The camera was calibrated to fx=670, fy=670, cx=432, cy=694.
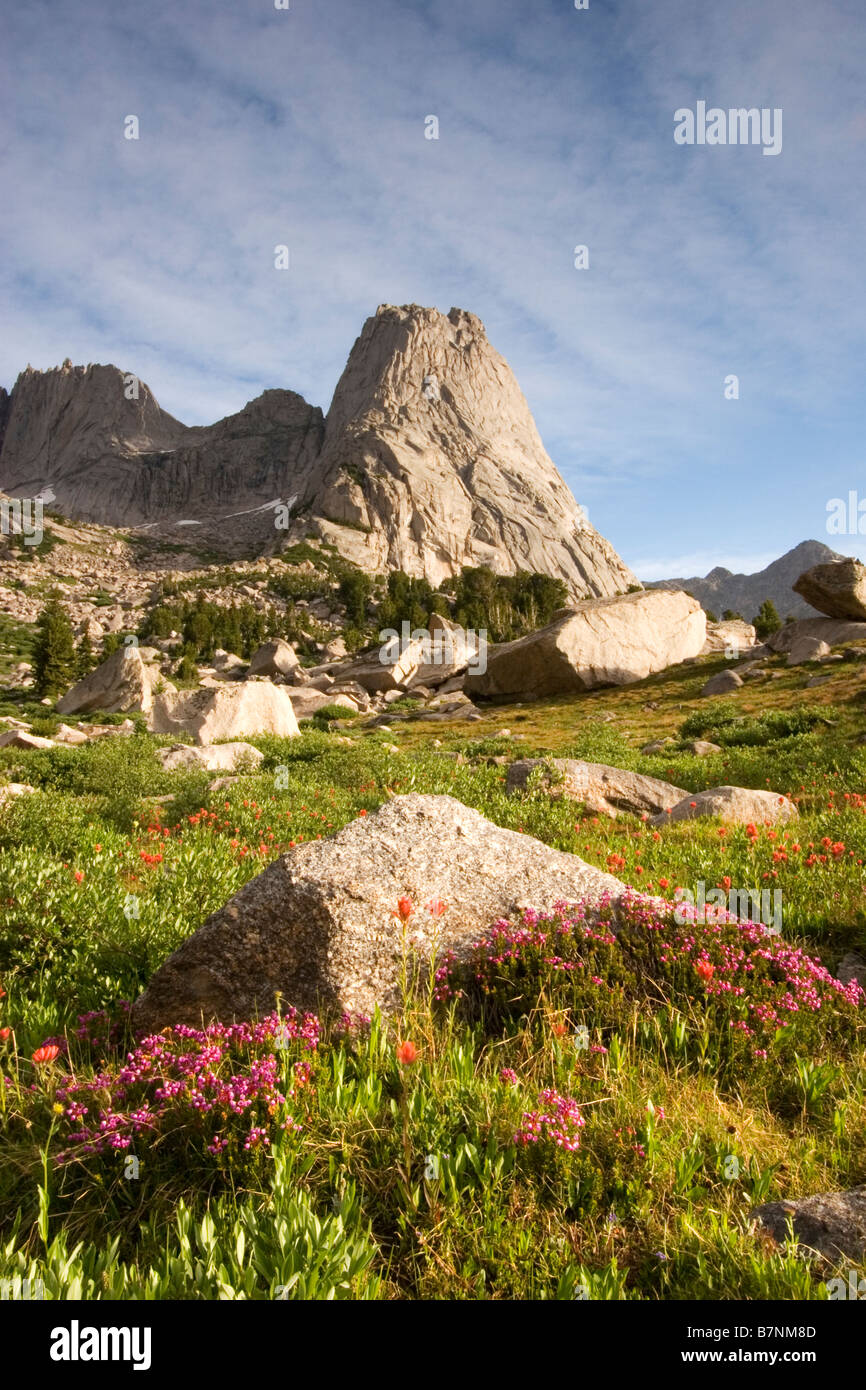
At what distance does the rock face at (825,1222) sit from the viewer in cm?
254

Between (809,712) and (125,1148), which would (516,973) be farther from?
(809,712)

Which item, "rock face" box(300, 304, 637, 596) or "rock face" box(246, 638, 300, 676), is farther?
"rock face" box(300, 304, 637, 596)

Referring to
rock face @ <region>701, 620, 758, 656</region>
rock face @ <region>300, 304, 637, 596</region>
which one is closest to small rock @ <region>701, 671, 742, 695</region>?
rock face @ <region>701, 620, 758, 656</region>

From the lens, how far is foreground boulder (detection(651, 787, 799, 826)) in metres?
10.8

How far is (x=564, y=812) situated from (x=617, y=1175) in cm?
872

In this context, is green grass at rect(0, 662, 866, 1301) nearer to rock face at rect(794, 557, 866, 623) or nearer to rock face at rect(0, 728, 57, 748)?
rock face at rect(0, 728, 57, 748)

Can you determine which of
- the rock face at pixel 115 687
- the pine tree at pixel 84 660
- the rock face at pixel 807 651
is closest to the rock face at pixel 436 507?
the pine tree at pixel 84 660

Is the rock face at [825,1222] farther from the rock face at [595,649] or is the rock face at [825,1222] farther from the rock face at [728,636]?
the rock face at [728,636]

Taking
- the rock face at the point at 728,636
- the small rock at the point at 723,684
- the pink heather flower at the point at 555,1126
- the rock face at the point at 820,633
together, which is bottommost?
→ the pink heather flower at the point at 555,1126

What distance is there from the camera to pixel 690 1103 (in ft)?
11.1

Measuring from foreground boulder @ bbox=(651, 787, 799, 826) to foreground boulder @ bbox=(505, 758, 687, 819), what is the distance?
1340 millimetres

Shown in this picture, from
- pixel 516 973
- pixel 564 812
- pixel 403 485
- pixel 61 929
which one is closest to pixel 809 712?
pixel 564 812

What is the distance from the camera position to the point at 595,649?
4069 centimetres

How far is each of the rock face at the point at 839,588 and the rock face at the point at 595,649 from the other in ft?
24.7
